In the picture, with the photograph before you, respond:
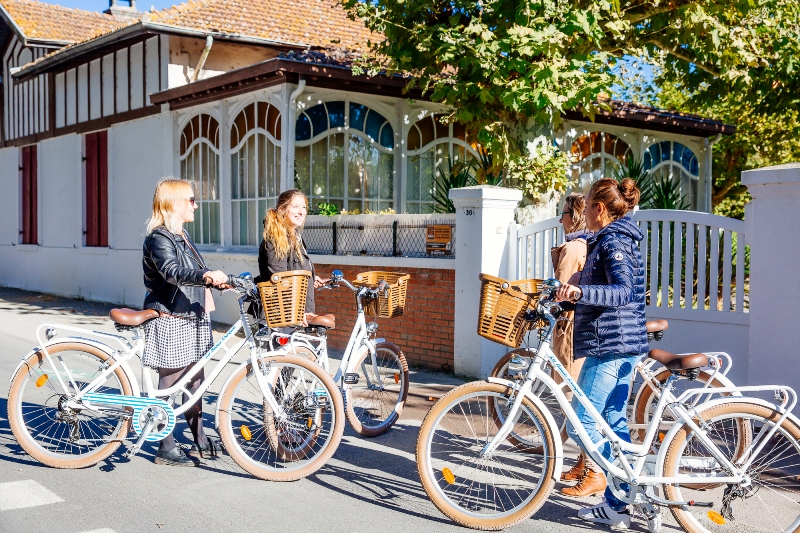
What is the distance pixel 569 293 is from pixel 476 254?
16.0ft

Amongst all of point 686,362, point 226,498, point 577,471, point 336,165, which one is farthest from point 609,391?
point 336,165

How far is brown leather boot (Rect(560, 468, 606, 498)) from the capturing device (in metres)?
5.11

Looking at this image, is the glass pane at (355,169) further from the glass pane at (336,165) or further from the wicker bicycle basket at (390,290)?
the wicker bicycle basket at (390,290)

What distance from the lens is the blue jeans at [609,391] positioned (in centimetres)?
465

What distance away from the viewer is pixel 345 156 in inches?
560

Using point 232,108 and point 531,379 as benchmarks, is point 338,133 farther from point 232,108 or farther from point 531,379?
point 531,379

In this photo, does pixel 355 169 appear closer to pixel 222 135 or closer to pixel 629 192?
pixel 222 135

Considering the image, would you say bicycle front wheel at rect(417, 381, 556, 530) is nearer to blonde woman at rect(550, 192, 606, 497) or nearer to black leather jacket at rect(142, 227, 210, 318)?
blonde woman at rect(550, 192, 606, 497)

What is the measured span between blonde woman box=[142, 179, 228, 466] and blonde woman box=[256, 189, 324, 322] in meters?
0.65

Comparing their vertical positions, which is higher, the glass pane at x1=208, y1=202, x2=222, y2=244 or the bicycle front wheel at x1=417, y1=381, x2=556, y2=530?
the glass pane at x1=208, y1=202, x2=222, y2=244

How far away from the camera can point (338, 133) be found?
14.1 m

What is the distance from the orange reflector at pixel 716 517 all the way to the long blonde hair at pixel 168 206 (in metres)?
3.54

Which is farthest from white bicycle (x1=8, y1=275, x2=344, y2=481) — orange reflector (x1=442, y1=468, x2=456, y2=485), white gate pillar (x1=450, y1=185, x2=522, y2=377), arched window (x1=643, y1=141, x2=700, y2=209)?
arched window (x1=643, y1=141, x2=700, y2=209)

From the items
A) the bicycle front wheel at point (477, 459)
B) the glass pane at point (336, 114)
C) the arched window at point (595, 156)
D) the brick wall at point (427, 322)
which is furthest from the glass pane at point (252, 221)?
the bicycle front wheel at point (477, 459)
